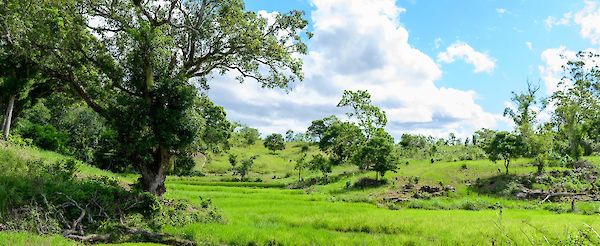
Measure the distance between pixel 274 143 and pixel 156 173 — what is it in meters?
93.8

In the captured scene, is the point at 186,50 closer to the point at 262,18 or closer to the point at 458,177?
the point at 262,18

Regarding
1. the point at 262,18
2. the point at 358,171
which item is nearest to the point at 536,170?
the point at 358,171

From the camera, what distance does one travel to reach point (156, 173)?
25359mm

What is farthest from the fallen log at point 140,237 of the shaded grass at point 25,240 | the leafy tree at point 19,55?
the leafy tree at point 19,55

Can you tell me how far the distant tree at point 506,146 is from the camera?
44.1 meters

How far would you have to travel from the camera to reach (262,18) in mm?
28172

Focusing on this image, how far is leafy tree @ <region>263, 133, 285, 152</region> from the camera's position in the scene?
118m

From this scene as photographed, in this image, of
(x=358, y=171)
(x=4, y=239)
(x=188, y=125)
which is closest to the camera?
(x=4, y=239)

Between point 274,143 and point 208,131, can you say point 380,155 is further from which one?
point 274,143

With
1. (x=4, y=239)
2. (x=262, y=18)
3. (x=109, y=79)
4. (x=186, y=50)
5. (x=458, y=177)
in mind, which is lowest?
(x=4, y=239)

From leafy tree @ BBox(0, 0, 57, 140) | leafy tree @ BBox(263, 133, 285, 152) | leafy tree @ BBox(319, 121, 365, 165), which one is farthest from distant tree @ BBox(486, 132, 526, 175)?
leafy tree @ BBox(263, 133, 285, 152)

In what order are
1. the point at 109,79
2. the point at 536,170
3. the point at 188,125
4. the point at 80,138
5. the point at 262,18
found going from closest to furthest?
the point at 188,125 < the point at 109,79 < the point at 262,18 < the point at 536,170 < the point at 80,138

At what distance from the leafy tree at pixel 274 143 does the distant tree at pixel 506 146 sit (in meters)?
76.3

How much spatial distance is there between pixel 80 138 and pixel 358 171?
1703 inches
